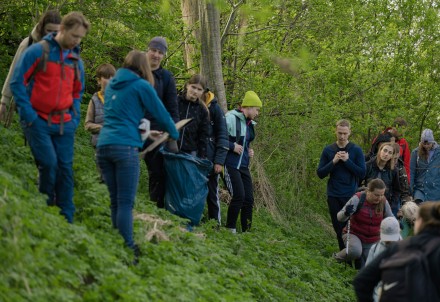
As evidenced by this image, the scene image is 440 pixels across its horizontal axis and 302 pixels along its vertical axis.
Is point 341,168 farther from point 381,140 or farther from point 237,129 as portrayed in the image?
point 237,129

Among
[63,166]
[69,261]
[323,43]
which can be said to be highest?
[323,43]

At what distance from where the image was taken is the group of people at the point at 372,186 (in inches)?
459

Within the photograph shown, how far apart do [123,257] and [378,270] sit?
8.49 feet

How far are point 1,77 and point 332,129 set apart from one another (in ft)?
25.9

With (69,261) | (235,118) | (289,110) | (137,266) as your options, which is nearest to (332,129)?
(289,110)

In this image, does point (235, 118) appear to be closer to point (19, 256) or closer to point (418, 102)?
point (19, 256)

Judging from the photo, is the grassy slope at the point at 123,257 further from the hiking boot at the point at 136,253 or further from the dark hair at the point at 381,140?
the dark hair at the point at 381,140

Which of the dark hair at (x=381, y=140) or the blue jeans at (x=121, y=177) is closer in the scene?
the blue jeans at (x=121, y=177)

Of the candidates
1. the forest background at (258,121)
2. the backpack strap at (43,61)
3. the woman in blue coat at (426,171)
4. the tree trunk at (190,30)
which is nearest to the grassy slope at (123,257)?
the forest background at (258,121)

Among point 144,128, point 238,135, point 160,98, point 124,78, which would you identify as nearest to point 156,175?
point 160,98

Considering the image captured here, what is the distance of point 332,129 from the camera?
17766 millimetres

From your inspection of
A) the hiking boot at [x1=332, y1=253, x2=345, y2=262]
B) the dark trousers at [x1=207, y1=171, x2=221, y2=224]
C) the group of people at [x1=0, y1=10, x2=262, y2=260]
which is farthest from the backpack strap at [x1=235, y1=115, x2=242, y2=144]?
the group of people at [x1=0, y1=10, x2=262, y2=260]

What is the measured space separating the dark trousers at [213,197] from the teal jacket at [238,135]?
1.73 ft

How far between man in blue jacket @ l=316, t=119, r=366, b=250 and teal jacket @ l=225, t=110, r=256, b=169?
170 centimetres
